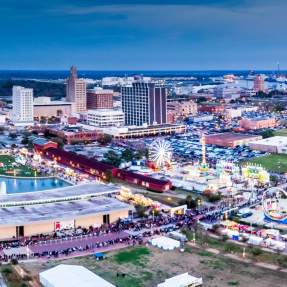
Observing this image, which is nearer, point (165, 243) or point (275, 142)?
point (165, 243)

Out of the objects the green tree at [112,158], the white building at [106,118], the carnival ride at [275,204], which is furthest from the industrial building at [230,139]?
the carnival ride at [275,204]

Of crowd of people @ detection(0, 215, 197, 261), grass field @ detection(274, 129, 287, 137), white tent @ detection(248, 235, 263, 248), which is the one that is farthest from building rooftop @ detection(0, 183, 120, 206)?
grass field @ detection(274, 129, 287, 137)

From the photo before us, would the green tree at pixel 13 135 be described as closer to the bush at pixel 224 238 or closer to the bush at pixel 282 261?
the bush at pixel 224 238

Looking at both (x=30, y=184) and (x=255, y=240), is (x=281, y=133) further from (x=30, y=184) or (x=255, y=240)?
(x=255, y=240)

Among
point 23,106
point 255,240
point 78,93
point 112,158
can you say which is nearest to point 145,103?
point 23,106

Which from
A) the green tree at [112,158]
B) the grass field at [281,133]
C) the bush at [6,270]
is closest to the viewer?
the bush at [6,270]

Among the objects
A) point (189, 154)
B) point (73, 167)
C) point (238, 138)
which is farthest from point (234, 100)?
point (73, 167)
